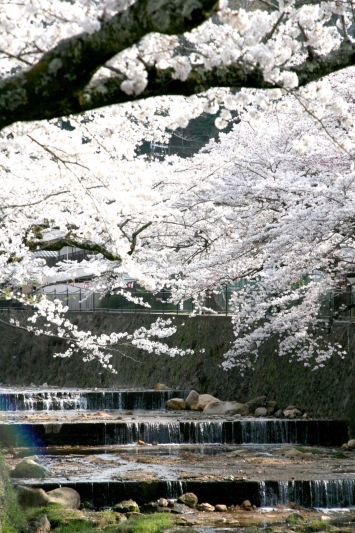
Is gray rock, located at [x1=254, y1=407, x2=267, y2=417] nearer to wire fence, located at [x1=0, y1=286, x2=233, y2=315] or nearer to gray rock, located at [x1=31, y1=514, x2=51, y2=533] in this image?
wire fence, located at [x1=0, y1=286, x2=233, y2=315]

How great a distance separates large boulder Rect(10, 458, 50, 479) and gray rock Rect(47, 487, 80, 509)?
1.03 meters

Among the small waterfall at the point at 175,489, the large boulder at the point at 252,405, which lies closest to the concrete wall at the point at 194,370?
the large boulder at the point at 252,405

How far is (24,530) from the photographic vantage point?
320 inches

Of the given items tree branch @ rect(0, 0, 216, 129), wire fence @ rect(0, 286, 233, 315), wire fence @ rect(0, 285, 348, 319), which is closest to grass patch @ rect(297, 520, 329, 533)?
wire fence @ rect(0, 285, 348, 319)

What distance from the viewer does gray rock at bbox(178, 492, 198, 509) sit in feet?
32.1

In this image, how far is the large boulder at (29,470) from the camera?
1045cm

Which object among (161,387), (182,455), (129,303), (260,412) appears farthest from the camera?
(129,303)

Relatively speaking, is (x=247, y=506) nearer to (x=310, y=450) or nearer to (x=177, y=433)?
(x=310, y=450)

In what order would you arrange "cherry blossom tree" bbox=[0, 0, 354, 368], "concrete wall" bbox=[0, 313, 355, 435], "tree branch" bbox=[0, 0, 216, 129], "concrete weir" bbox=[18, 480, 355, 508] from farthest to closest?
"concrete wall" bbox=[0, 313, 355, 435] < "concrete weir" bbox=[18, 480, 355, 508] < "cherry blossom tree" bbox=[0, 0, 354, 368] < "tree branch" bbox=[0, 0, 216, 129]

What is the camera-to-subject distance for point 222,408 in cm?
1648

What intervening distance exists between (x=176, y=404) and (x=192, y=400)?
0.41 meters

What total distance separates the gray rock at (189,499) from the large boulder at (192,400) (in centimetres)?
730

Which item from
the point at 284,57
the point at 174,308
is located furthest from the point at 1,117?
the point at 174,308

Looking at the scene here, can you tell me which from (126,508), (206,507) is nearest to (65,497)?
(126,508)
